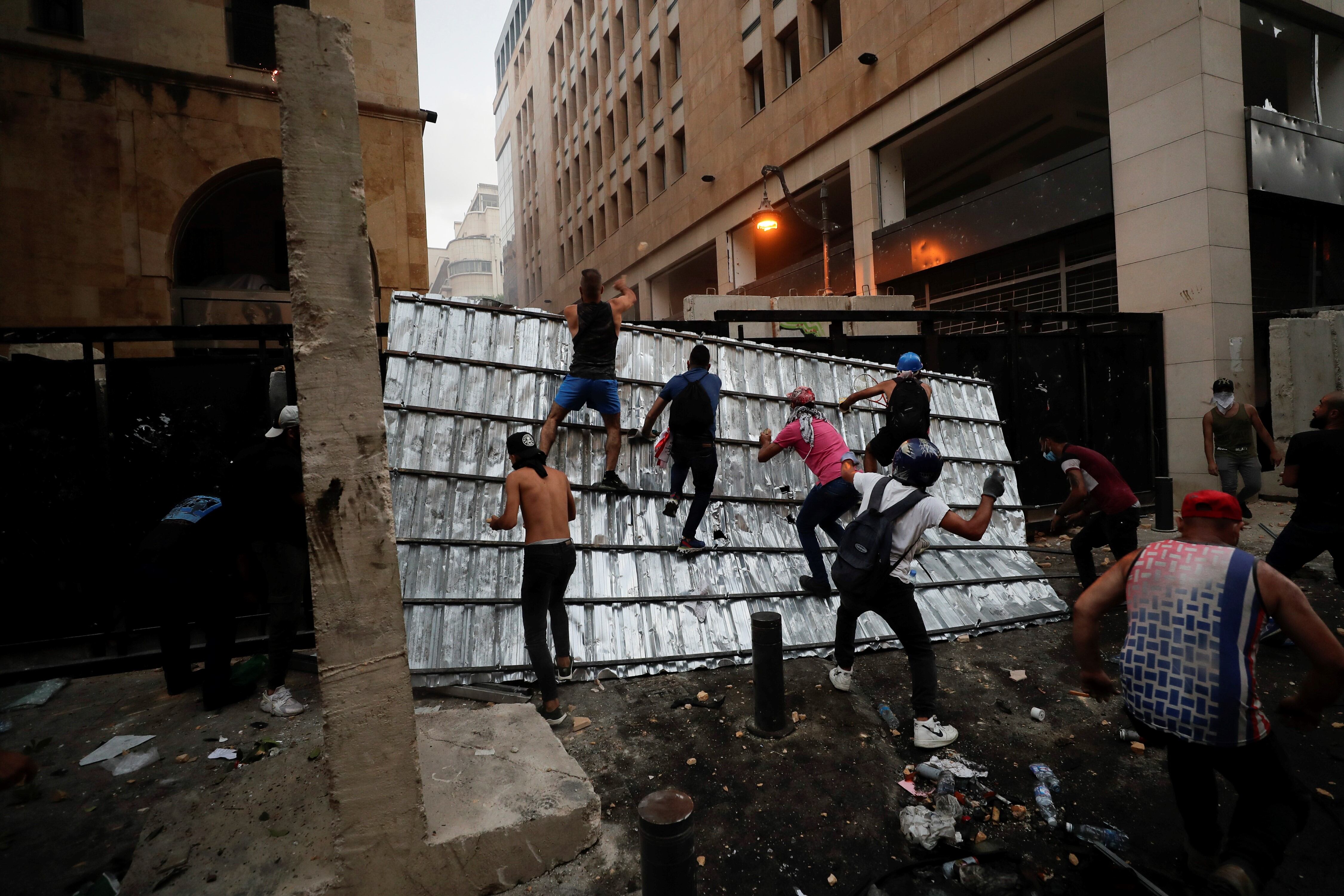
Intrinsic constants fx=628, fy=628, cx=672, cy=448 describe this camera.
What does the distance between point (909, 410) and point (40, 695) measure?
8077mm

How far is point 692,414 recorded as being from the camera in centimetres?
607

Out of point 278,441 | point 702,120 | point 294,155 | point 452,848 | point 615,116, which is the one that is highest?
point 615,116

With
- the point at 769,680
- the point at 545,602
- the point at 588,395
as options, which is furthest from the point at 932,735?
the point at 588,395

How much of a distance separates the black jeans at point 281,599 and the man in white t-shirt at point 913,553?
4.24 metres

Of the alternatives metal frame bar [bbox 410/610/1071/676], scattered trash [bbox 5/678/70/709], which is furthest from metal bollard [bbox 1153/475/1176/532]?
scattered trash [bbox 5/678/70/709]

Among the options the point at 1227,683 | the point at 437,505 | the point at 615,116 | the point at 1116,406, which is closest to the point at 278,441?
the point at 437,505

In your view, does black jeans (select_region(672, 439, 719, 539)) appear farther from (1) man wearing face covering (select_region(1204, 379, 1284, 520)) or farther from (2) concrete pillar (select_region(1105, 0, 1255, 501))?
(2) concrete pillar (select_region(1105, 0, 1255, 501))

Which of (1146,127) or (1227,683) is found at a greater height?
(1146,127)

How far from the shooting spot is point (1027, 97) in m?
13.6

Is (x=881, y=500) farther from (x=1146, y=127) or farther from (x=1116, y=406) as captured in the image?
(x=1146, y=127)

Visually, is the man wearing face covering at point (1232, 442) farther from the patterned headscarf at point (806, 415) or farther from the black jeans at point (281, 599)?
the black jeans at point (281, 599)

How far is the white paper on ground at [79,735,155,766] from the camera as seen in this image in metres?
4.18

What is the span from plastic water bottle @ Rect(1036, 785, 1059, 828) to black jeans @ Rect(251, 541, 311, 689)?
5.13 m

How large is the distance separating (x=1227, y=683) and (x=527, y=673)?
437cm
